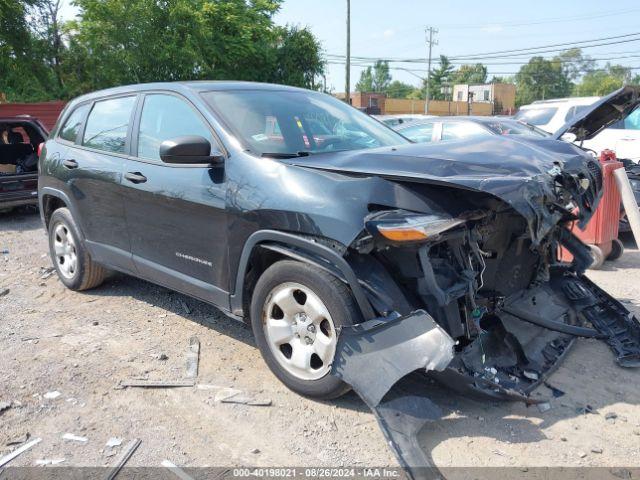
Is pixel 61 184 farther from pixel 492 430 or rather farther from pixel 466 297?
pixel 492 430

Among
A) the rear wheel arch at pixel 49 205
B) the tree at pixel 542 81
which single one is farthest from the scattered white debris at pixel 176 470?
the tree at pixel 542 81

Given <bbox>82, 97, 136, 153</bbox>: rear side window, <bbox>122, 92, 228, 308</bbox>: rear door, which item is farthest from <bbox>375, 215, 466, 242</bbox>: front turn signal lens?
<bbox>82, 97, 136, 153</bbox>: rear side window

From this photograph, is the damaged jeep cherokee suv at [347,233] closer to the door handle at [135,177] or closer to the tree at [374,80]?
the door handle at [135,177]

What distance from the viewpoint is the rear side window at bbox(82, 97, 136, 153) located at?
452 centimetres

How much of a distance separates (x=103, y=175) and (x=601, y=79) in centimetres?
11646

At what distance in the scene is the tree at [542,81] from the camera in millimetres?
96000

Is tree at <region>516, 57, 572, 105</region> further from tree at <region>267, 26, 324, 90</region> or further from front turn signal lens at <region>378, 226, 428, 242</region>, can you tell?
front turn signal lens at <region>378, 226, 428, 242</region>

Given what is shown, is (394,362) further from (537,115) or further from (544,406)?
(537,115)

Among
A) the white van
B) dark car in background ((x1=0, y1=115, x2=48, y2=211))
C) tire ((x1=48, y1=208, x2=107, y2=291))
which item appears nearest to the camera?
tire ((x1=48, y1=208, x2=107, y2=291))

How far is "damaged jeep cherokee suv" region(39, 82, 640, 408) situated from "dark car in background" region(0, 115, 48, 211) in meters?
4.97

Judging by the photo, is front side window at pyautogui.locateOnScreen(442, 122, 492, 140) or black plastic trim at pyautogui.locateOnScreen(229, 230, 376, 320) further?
front side window at pyautogui.locateOnScreen(442, 122, 492, 140)

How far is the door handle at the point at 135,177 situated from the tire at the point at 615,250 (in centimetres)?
524

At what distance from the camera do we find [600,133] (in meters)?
10.0

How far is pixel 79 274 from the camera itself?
525cm
